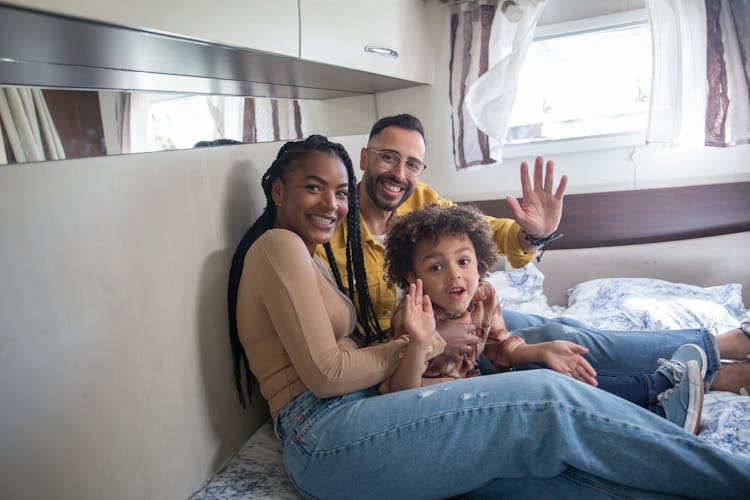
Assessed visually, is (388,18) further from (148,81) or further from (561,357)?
(561,357)

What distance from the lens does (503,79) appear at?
2344 millimetres

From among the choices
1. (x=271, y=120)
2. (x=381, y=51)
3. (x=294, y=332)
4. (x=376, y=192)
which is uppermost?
(x=381, y=51)

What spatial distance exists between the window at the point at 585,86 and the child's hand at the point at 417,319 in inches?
66.4

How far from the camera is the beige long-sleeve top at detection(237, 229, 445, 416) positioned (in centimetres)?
108

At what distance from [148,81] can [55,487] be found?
31.8 inches

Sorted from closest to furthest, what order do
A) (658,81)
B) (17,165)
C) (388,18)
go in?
(17,165)
(388,18)
(658,81)

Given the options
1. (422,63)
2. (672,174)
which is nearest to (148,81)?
(422,63)

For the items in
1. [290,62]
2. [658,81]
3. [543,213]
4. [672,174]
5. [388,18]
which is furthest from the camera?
[672,174]

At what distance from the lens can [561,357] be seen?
131 cm

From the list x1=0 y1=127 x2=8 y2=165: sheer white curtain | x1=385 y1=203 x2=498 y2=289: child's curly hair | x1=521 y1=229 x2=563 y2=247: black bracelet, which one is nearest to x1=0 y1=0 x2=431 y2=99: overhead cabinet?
x1=0 y1=127 x2=8 y2=165: sheer white curtain

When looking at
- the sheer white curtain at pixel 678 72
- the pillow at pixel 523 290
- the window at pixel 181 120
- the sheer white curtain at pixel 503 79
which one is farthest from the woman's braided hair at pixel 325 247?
the sheer white curtain at pixel 678 72

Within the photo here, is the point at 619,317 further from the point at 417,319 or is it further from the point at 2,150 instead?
the point at 2,150

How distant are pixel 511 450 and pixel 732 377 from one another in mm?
802

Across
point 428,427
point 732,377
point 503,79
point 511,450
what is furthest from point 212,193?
point 503,79
